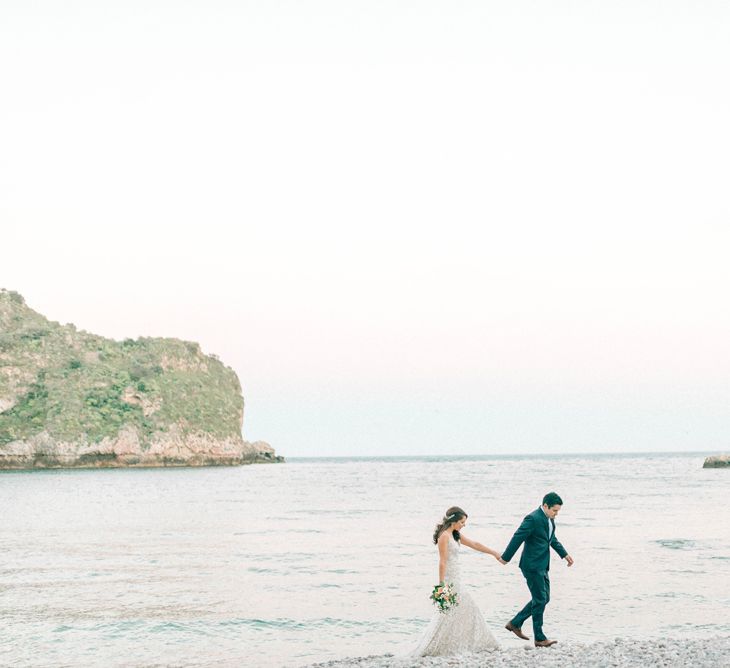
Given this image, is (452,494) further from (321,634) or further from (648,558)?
(321,634)

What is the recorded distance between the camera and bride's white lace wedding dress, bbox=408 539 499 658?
38.9 ft

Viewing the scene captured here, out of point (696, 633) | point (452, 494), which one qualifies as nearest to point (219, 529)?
point (696, 633)

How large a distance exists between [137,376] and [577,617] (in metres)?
149

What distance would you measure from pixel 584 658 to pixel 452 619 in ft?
5.94

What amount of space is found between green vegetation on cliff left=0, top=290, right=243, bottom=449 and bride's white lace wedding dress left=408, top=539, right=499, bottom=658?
13356 centimetres

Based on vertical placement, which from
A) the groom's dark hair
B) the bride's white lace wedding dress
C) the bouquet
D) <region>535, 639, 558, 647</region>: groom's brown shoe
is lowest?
<region>535, 639, 558, 647</region>: groom's brown shoe

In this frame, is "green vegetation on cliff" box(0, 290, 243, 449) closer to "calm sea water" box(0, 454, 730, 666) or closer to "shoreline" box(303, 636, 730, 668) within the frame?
"calm sea water" box(0, 454, 730, 666)

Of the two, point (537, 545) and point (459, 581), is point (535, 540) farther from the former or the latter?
point (459, 581)

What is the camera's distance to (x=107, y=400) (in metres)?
149

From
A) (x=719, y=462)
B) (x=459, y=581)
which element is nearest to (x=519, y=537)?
(x=459, y=581)

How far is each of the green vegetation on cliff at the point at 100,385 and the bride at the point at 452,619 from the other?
133587 mm

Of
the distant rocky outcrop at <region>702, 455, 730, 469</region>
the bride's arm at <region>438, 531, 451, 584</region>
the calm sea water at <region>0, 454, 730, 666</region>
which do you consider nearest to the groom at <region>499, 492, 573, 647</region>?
the bride's arm at <region>438, 531, 451, 584</region>

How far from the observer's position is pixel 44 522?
4331cm

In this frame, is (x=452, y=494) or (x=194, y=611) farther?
(x=452, y=494)
